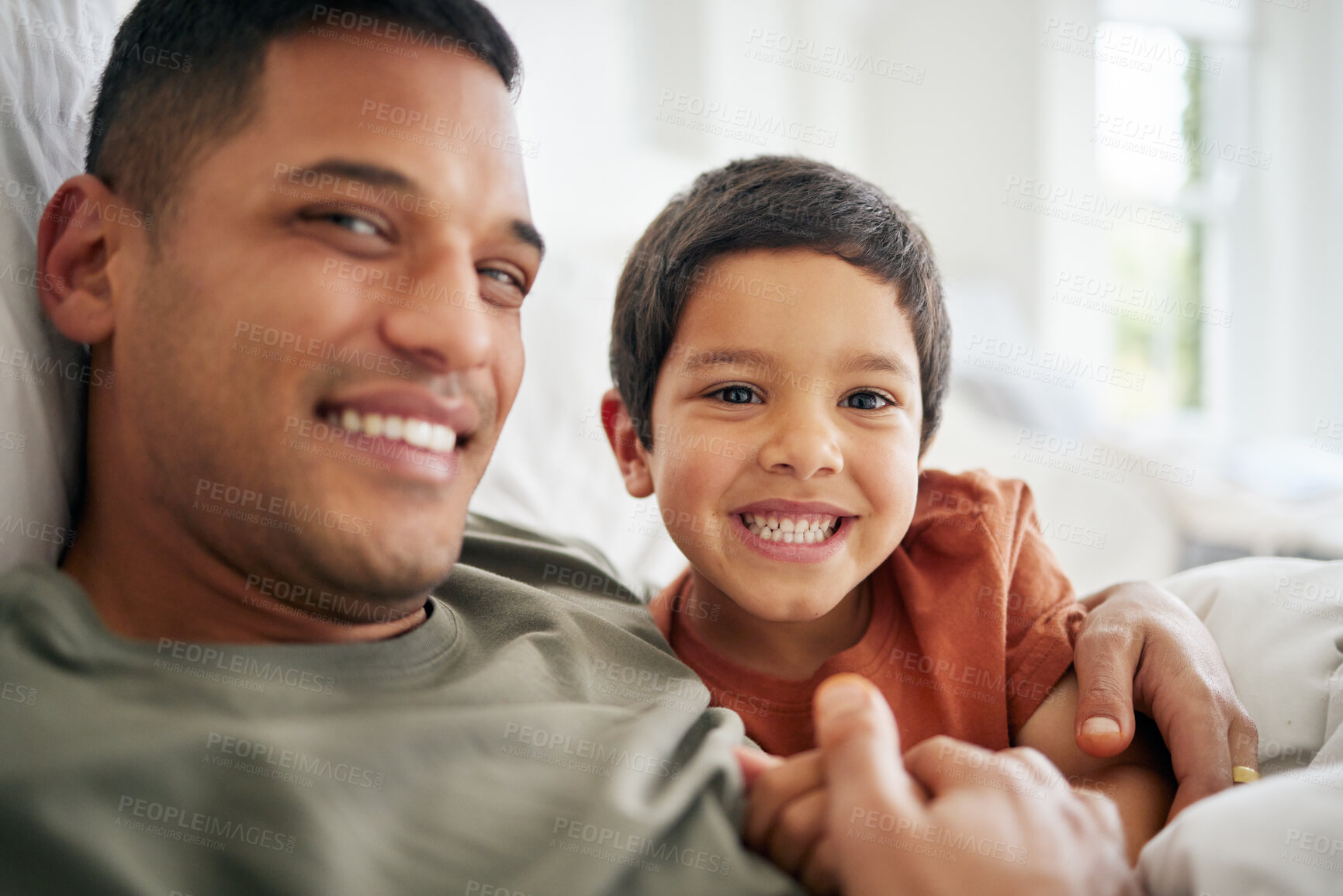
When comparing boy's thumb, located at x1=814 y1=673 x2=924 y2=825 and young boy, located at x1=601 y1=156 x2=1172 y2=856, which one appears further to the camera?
young boy, located at x1=601 y1=156 x2=1172 y2=856

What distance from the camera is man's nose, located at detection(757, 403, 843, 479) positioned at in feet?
3.20

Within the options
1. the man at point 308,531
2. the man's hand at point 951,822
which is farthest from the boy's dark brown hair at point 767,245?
the man's hand at point 951,822

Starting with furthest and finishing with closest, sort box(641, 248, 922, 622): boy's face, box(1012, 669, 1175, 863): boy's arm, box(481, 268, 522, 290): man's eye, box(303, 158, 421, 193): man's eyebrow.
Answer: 1. box(641, 248, 922, 622): boy's face
2. box(1012, 669, 1175, 863): boy's arm
3. box(481, 268, 522, 290): man's eye
4. box(303, 158, 421, 193): man's eyebrow

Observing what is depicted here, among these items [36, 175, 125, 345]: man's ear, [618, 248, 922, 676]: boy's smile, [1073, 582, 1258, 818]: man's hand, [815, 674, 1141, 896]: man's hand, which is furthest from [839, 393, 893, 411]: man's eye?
[36, 175, 125, 345]: man's ear

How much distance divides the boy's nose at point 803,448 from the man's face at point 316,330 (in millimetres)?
357

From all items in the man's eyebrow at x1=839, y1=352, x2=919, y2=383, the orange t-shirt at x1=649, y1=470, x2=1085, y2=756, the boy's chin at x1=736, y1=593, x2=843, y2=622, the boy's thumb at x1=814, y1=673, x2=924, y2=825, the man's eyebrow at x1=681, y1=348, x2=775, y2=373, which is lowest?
the orange t-shirt at x1=649, y1=470, x2=1085, y2=756

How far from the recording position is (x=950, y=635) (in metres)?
1.11

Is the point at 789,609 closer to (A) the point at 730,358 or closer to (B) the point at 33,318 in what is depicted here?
(A) the point at 730,358

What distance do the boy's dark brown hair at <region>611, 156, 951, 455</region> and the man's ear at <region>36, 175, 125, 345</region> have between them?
571mm

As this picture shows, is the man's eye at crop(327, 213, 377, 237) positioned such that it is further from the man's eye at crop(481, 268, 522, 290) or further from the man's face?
the man's eye at crop(481, 268, 522, 290)

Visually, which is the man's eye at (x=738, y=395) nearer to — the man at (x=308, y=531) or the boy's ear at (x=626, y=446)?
the boy's ear at (x=626, y=446)

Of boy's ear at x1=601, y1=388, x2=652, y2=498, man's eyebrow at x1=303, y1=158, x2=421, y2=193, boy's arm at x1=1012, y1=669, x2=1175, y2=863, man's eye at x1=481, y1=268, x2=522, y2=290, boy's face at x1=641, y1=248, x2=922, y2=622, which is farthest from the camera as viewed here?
boy's ear at x1=601, y1=388, x2=652, y2=498

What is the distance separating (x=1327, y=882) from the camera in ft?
1.94

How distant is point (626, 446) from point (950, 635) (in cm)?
46
